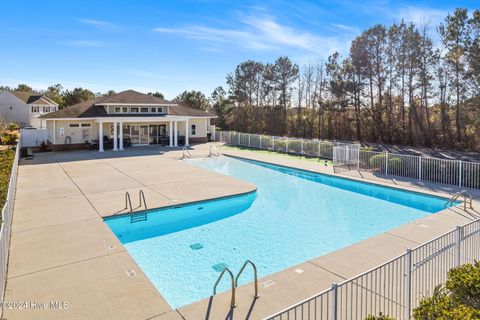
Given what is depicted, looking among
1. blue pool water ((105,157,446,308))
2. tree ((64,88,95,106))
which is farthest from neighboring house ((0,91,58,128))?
blue pool water ((105,157,446,308))

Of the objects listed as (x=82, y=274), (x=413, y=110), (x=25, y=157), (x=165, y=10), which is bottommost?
(x=82, y=274)

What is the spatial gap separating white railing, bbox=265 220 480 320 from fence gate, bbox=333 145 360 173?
10.6 meters

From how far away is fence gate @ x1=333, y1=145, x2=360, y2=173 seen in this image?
55.6 ft

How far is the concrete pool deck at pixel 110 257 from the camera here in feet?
16.8

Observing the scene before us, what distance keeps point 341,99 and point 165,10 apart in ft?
65.3

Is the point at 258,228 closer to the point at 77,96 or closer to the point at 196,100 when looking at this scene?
the point at 196,100

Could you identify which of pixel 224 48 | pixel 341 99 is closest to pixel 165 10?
pixel 224 48

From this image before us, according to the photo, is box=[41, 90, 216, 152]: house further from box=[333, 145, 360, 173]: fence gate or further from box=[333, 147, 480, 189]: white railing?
box=[333, 147, 480, 189]: white railing

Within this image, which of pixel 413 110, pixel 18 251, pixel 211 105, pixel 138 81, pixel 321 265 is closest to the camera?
pixel 321 265

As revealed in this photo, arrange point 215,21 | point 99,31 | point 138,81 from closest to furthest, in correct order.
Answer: point 215,21 → point 99,31 → point 138,81

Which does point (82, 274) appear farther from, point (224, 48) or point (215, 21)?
point (224, 48)

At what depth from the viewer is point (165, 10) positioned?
58.2 ft

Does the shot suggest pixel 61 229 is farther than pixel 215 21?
No

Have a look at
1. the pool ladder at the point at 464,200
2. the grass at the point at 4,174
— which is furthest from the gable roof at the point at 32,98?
the pool ladder at the point at 464,200
